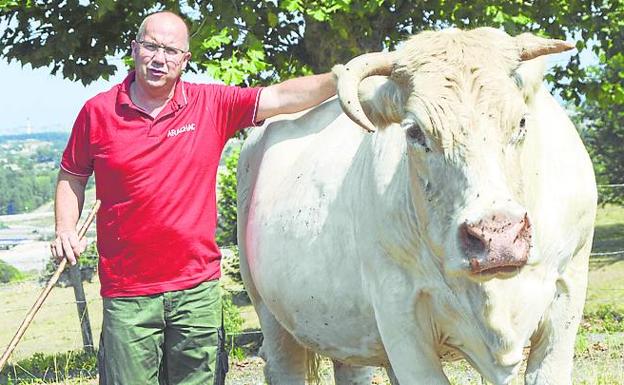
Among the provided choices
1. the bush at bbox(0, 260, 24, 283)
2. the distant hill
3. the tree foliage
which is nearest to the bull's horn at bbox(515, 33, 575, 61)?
the tree foliage

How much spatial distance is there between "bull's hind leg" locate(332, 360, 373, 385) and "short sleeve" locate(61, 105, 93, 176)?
2015mm

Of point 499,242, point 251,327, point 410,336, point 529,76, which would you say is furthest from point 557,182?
point 251,327

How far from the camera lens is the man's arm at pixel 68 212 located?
441cm

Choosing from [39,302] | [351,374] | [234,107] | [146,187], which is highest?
[234,107]

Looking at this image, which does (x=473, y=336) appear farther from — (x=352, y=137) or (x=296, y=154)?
(x=296, y=154)

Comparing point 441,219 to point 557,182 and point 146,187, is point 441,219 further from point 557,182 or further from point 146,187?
point 146,187

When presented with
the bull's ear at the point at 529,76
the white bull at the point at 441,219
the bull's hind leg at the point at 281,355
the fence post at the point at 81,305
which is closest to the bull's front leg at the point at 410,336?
the white bull at the point at 441,219

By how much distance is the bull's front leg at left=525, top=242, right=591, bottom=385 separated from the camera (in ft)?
13.8

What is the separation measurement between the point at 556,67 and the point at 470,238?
1020 cm

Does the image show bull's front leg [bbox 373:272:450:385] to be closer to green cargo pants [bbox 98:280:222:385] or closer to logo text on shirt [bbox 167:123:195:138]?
green cargo pants [bbox 98:280:222:385]

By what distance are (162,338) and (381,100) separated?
5.07ft

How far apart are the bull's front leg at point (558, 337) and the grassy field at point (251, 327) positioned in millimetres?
1849

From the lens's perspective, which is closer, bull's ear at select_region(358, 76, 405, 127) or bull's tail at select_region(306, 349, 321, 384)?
bull's ear at select_region(358, 76, 405, 127)

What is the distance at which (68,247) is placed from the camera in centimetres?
439
